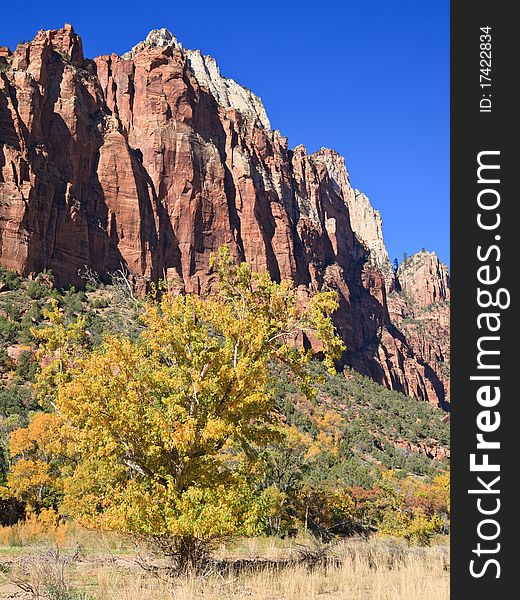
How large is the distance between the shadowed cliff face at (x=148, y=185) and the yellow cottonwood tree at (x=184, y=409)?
2331 inches

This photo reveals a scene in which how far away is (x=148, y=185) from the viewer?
86688mm

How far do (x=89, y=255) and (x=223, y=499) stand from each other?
69778mm

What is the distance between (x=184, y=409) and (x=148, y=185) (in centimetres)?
8219

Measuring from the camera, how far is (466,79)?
4.08 m

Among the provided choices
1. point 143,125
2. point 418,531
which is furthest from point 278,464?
point 143,125

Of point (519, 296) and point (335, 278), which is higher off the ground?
point (335, 278)

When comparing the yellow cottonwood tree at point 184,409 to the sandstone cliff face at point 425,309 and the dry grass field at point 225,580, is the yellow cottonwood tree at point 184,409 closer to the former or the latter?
the dry grass field at point 225,580

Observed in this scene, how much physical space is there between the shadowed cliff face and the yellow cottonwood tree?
5920cm

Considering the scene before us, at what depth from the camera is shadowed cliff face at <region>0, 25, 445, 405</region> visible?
69.8 m

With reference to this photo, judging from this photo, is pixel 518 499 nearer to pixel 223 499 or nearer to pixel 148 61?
pixel 223 499

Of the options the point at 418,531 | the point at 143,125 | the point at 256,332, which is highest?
the point at 143,125

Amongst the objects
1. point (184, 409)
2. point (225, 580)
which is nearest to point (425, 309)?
point (184, 409)

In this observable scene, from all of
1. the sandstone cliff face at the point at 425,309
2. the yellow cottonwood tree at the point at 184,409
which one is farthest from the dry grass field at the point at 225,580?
the sandstone cliff face at the point at 425,309

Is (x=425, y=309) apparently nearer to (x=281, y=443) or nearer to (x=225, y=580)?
(x=281, y=443)
